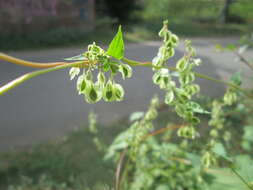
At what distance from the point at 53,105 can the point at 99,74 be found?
3.54 metres

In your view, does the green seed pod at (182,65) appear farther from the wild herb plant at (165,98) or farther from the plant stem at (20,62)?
the plant stem at (20,62)

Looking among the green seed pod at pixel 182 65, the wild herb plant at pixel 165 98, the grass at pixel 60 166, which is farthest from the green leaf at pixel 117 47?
the grass at pixel 60 166

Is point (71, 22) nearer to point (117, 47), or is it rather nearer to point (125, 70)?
point (125, 70)

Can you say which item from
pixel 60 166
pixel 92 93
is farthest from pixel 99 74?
pixel 60 166

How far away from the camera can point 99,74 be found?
64 centimetres

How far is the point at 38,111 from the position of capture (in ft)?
12.3

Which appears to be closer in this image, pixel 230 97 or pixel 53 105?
pixel 230 97

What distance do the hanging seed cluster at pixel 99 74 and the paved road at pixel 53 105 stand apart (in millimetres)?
2574

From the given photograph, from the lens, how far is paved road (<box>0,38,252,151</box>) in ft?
10.6

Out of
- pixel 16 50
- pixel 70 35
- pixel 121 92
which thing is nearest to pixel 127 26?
pixel 70 35

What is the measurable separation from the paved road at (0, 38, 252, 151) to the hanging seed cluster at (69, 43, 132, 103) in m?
2.57

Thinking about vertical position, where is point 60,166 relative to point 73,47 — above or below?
below

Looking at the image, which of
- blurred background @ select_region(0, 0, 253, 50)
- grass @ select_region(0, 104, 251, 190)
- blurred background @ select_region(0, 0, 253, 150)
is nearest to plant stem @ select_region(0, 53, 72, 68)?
blurred background @ select_region(0, 0, 253, 150)

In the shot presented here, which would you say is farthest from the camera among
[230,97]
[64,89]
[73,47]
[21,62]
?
[73,47]
